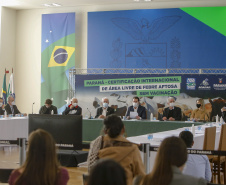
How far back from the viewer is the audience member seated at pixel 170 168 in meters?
2.37

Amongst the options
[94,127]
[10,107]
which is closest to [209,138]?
[94,127]

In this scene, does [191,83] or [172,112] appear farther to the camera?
[191,83]

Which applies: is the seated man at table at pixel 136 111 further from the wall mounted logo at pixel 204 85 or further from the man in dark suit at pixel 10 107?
the man in dark suit at pixel 10 107

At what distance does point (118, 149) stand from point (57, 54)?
1197cm

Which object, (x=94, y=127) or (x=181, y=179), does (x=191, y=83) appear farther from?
(x=181, y=179)

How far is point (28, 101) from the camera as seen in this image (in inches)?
623

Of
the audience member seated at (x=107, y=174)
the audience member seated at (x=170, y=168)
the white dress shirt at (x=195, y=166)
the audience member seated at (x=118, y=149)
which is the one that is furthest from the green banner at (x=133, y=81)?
the audience member seated at (x=107, y=174)

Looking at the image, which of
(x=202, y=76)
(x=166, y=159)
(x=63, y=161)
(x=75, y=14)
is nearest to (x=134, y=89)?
(x=202, y=76)

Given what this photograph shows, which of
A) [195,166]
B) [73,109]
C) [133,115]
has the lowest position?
[195,166]

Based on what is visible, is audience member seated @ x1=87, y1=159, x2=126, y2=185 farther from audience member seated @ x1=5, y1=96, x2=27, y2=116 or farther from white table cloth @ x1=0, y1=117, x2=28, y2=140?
audience member seated @ x1=5, y1=96, x2=27, y2=116

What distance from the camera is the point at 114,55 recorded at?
14539 millimetres

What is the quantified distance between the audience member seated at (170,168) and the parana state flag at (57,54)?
12.6 meters

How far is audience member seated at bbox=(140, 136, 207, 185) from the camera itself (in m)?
2.37

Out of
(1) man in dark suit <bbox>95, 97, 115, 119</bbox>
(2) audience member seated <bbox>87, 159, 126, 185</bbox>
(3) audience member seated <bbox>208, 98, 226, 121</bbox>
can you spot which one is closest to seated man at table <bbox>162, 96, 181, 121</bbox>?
(3) audience member seated <bbox>208, 98, 226, 121</bbox>
